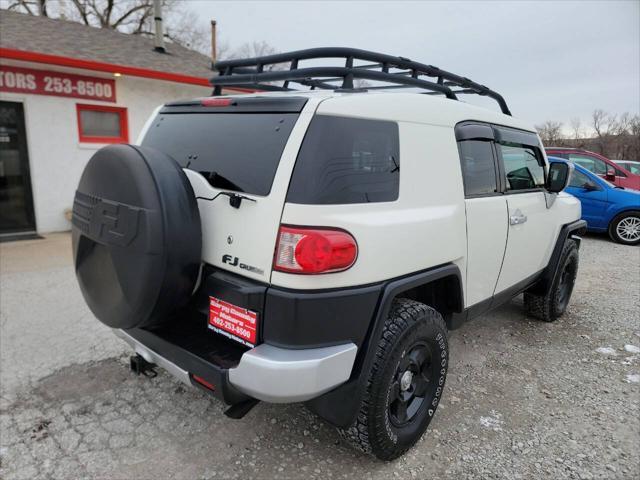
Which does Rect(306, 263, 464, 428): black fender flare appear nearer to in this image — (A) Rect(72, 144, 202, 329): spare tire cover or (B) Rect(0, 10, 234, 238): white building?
(A) Rect(72, 144, 202, 329): spare tire cover

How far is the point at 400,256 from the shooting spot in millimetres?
2148

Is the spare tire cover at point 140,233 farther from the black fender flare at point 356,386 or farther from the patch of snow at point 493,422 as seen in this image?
the patch of snow at point 493,422

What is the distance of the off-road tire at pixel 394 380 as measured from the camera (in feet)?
7.06

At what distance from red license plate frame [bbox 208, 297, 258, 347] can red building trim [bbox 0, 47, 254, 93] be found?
4.39 meters

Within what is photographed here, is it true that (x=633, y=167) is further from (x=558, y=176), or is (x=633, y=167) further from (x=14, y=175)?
(x=14, y=175)

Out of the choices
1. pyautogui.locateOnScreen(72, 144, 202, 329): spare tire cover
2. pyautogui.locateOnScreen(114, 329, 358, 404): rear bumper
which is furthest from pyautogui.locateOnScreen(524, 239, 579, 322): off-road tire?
pyautogui.locateOnScreen(72, 144, 202, 329): spare tire cover

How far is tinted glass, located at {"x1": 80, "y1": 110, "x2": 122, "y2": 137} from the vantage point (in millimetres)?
8375

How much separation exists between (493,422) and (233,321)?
189 centimetres

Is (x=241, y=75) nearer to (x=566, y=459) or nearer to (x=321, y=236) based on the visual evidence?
(x=321, y=236)

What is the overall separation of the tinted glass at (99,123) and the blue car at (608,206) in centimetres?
882

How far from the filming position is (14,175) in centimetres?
768

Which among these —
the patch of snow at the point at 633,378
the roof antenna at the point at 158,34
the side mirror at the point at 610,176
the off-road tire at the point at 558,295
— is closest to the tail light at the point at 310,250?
the patch of snow at the point at 633,378

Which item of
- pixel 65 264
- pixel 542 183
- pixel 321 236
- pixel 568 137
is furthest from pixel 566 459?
pixel 568 137

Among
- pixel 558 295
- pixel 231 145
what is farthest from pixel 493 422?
pixel 231 145
